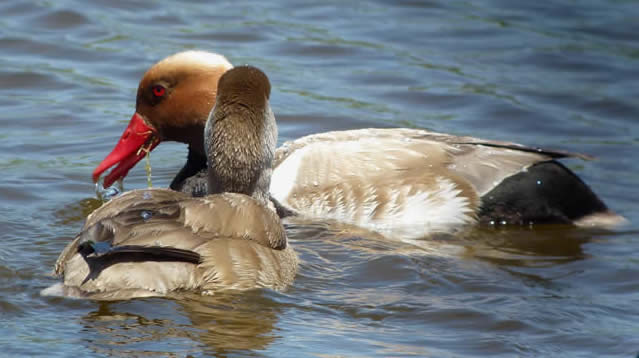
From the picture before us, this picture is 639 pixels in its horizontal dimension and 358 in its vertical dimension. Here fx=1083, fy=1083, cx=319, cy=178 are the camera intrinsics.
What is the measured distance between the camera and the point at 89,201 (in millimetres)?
7453

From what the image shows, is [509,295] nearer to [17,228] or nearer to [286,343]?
[286,343]

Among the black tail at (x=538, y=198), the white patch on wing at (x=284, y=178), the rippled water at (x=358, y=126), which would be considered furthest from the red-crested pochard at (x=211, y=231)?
the black tail at (x=538, y=198)

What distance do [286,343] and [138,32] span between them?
7.49 metres

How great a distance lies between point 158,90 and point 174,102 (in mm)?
138

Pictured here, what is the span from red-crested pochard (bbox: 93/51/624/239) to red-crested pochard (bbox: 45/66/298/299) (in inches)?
46.9

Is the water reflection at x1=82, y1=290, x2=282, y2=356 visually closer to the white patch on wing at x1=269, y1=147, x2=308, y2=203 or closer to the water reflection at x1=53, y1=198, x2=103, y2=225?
the white patch on wing at x1=269, y1=147, x2=308, y2=203

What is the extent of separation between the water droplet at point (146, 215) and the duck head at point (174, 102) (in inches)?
82.8

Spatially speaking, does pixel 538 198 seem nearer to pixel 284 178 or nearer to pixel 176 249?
pixel 284 178

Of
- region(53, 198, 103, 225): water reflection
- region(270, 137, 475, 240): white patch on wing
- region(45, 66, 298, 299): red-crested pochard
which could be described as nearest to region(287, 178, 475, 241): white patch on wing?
region(270, 137, 475, 240): white patch on wing

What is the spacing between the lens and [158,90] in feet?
23.7

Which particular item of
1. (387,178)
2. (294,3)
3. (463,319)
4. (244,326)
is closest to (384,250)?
(387,178)

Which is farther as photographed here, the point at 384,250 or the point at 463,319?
the point at 384,250

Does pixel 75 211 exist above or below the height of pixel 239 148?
below

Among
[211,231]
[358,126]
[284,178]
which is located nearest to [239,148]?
[211,231]
